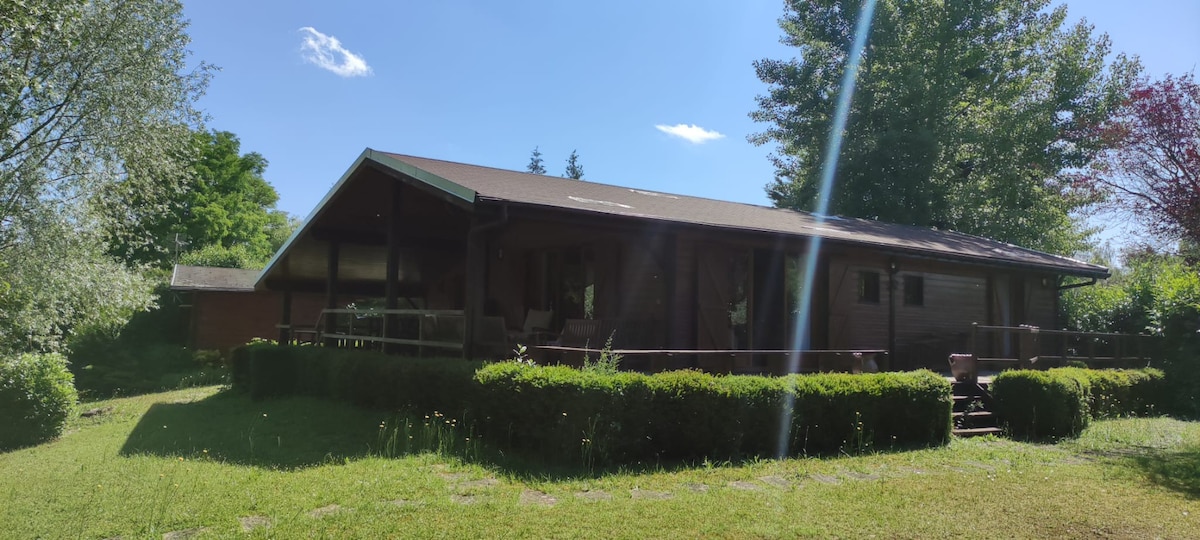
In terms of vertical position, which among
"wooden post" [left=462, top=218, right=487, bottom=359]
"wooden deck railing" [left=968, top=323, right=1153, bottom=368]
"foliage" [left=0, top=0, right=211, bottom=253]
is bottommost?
"wooden deck railing" [left=968, top=323, right=1153, bottom=368]

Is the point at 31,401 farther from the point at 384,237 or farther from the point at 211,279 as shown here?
the point at 211,279

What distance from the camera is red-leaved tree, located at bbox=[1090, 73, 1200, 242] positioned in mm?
13992

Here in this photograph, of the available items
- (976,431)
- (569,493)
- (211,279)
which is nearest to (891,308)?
(976,431)

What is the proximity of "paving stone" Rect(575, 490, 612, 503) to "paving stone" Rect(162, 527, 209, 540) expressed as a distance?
2.76 m

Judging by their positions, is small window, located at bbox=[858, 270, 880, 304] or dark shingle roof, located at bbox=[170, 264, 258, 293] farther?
dark shingle roof, located at bbox=[170, 264, 258, 293]

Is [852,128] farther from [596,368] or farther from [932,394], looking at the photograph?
[596,368]

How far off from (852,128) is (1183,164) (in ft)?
47.6

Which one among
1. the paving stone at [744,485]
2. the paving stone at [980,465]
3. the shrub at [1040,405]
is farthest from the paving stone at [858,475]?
the shrub at [1040,405]

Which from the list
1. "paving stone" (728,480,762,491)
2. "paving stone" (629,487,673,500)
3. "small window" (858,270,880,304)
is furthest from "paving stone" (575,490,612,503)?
"small window" (858,270,880,304)

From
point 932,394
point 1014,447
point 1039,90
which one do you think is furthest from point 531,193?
point 1039,90

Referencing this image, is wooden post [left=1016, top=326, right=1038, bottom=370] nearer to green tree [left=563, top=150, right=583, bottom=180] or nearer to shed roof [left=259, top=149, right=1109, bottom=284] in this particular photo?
shed roof [left=259, top=149, right=1109, bottom=284]

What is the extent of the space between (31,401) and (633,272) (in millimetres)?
10450

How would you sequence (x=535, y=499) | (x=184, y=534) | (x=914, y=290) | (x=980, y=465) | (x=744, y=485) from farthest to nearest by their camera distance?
(x=914, y=290), (x=980, y=465), (x=744, y=485), (x=535, y=499), (x=184, y=534)

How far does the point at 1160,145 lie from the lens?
14742mm
